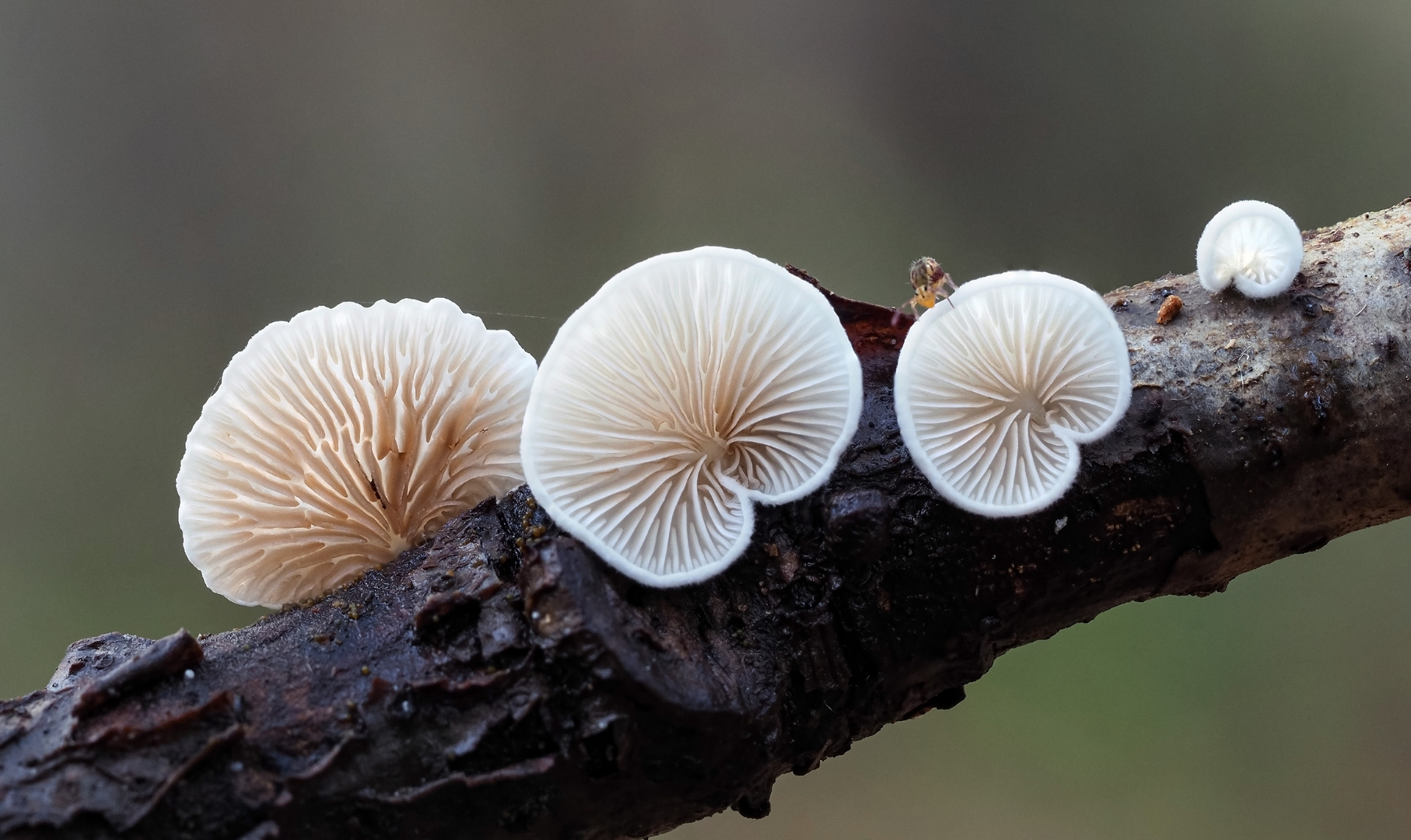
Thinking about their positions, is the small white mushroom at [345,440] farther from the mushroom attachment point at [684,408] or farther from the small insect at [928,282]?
the small insect at [928,282]

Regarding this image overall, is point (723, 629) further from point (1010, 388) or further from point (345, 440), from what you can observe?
point (345, 440)

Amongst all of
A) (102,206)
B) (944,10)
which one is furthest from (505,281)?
(944,10)

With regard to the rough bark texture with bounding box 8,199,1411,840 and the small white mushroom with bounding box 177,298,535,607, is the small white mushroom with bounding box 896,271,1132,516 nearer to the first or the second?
the rough bark texture with bounding box 8,199,1411,840

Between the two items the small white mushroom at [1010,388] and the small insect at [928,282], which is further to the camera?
the small insect at [928,282]

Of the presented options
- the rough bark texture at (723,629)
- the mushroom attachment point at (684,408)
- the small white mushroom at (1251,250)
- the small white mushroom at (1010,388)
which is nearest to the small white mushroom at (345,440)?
the rough bark texture at (723,629)

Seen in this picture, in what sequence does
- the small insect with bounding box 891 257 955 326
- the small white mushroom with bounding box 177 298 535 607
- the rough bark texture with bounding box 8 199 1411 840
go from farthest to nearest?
the small insect with bounding box 891 257 955 326 → the small white mushroom with bounding box 177 298 535 607 → the rough bark texture with bounding box 8 199 1411 840

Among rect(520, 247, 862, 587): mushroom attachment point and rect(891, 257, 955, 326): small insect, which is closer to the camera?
rect(520, 247, 862, 587): mushroom attachment point

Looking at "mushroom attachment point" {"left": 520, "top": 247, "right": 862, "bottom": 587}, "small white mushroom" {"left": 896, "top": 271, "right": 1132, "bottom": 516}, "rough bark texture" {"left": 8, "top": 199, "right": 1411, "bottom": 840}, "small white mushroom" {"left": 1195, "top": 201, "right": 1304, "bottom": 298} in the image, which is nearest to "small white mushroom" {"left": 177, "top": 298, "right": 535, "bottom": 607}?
"rough bark texture" {"left": 8, "top": 199, "right": 1411, "bottom": 840}
